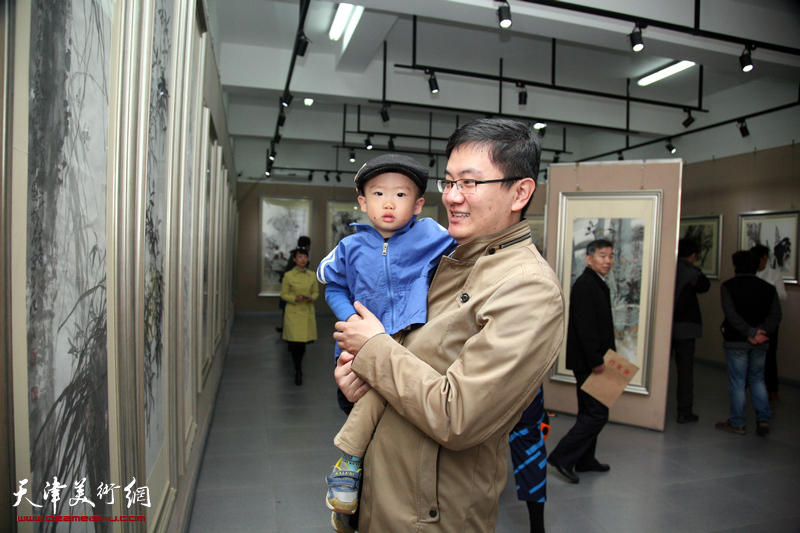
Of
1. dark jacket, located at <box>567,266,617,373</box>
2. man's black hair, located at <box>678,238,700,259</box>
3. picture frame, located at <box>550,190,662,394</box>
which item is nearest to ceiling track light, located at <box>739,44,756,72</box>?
picture frame, located at <box>550,190,662,394</box>

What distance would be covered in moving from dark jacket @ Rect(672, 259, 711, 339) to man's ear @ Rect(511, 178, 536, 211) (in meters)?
5.28

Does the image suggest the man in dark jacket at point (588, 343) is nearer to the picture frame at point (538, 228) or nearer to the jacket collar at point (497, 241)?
the jacket collar at point (497, 241)

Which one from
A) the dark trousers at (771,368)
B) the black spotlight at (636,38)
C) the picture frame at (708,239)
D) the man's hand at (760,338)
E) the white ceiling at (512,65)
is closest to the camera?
the black spotlight at (636,38)

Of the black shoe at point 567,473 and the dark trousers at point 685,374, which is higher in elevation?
the dark trousers at point 685,374

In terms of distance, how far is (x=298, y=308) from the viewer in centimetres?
707

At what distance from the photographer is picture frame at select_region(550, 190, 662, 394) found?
529cm

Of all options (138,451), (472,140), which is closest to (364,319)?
(472,140)

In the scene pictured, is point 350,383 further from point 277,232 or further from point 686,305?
point 277,232

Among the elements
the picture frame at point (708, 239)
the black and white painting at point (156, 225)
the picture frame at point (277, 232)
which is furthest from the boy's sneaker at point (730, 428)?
the picture frame at point (277, 232)

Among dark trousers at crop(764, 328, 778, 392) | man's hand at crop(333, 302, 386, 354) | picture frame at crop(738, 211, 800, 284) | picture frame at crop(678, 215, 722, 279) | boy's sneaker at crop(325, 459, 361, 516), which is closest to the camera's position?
man's hand at crop(333, 302, 386, 354)

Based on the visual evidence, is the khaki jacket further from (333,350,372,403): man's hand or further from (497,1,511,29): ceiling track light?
(497,1,511,29): ceiling track light

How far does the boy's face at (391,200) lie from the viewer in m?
1.83

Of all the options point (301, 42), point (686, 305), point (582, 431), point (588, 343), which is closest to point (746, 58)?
point (686, 305)

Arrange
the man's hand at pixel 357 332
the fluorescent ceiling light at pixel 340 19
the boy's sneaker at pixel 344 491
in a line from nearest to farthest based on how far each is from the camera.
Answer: the man's hand at pixel 357 332, the boy's sneaker at pixel 344 491, the fluorescent ceiling light at pixel 340 19
